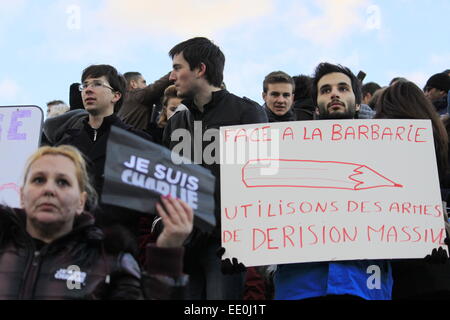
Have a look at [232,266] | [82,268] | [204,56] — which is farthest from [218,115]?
[82,268]

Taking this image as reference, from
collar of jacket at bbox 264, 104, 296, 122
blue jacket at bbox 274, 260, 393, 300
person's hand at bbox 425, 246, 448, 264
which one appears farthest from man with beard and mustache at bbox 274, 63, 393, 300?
collar of jacket at bbox 264, 104, 296, 122

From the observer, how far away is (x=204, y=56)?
16.2 ft

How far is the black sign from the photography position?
386 centimetres

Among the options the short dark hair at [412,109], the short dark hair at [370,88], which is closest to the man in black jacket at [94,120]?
the short dark hair at [412,109]

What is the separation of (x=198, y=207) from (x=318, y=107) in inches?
50.2

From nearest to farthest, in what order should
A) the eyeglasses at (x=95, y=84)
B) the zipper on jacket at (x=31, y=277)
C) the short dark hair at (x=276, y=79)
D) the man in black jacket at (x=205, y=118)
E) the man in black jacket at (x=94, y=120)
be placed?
the zipper on jacket at (x=31, y=277), the man in black jacket at (x=205, y=118), the man in black jacket at (x=94, y=120), the eyeglasses at (x=95, y=84), the short dark hair at (x=276, y=79)

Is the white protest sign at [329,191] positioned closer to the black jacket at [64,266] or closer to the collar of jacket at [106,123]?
the black jacket at [64,266]

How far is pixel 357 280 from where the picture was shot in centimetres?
426

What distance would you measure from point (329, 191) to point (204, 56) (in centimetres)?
123

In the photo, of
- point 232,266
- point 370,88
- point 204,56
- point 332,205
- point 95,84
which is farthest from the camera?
point 370,88

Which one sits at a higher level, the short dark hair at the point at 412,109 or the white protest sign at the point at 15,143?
the short dark hair at the point at 412,109

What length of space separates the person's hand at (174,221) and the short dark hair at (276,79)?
2.31 metres

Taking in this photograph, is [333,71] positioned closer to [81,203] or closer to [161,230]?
[161,230]

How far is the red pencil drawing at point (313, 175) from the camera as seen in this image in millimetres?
4367
